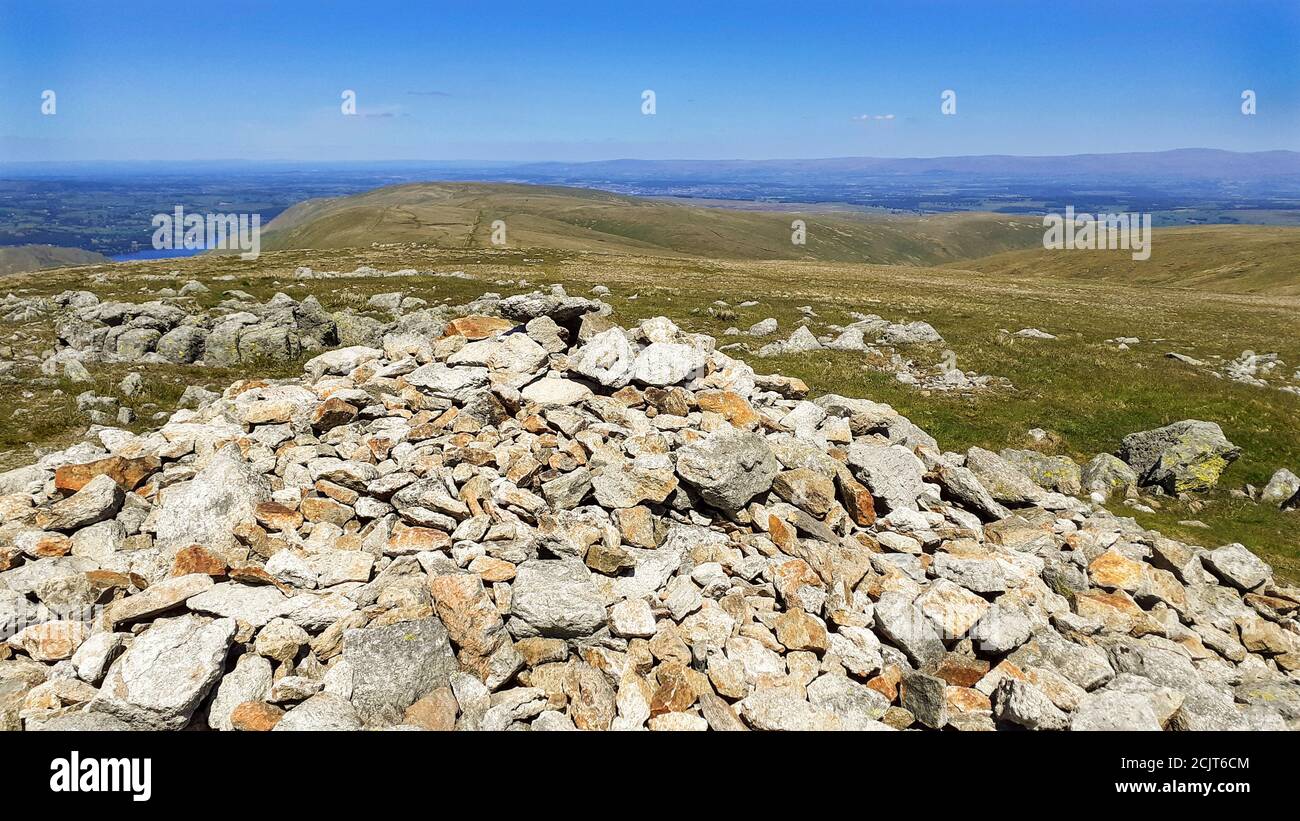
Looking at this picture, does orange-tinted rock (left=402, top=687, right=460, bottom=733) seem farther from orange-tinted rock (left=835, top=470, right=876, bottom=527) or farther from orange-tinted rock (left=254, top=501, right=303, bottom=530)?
orange-tinted rock (left=835, top=470, right=876, bottom=527)

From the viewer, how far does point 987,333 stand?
4184cm

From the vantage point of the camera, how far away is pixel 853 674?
32.4 feet

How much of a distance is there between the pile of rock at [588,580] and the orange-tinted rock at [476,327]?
10.6 feet

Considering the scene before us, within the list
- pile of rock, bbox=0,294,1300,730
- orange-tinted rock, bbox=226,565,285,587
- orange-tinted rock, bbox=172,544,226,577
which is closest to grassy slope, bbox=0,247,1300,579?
pile of rock, bbox=0,294,1300,730

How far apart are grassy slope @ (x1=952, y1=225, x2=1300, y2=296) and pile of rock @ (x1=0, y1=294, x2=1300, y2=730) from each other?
101968 millimetres

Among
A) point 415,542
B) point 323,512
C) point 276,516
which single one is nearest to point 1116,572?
point 415,542

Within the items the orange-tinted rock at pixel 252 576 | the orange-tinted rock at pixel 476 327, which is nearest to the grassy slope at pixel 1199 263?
the orange-tinted rock at pixel 476 327

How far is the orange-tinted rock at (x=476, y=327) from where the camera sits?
19.9 meters

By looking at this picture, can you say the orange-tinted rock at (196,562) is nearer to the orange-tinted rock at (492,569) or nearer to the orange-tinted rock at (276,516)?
the orange-tinted rock at (276,516)

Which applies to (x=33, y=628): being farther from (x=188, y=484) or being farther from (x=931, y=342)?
(x=931, y=342)

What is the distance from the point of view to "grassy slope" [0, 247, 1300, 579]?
2241cm
